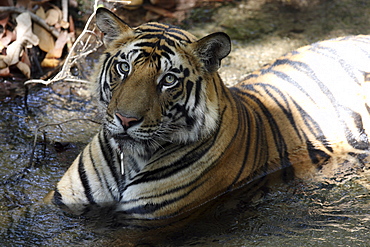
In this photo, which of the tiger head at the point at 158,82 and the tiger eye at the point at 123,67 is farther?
the tiger eye at the point at 123,67

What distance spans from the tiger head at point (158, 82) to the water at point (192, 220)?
1.59 ft

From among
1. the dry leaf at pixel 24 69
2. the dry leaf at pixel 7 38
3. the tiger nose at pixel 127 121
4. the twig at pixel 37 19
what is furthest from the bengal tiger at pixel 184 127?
the twig at pixel 37 19

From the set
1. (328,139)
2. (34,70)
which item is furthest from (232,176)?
(34,70)

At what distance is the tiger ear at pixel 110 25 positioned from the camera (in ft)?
9.50

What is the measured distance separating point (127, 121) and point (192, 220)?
0.77m

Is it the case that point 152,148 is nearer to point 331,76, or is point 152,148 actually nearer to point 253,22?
point 331,76

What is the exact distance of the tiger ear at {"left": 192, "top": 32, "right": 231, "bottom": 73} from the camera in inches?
109

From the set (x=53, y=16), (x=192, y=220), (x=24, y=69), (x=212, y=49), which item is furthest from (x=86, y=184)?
(x=53, y=16)

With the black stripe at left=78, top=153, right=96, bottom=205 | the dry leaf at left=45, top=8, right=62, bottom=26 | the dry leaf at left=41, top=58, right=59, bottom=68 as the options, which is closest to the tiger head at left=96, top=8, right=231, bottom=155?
the black stripe at left=78, top=153, right=96, bottom=205

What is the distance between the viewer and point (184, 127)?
9.32 ft

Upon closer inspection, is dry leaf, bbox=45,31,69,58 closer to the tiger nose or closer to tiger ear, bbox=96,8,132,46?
tiger ear, bbox=96,8,132,46

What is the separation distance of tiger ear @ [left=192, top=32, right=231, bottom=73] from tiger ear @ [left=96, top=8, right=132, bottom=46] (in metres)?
0.43

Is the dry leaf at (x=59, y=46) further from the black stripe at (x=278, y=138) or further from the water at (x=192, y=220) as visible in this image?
the black stripe at (x=278, y=138)

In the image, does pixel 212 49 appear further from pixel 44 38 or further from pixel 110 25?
pixel 44 38
